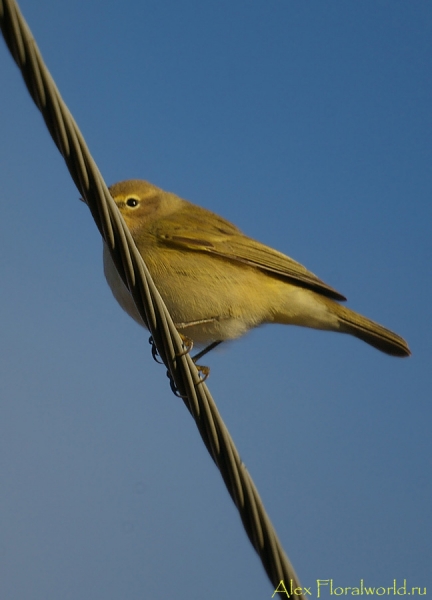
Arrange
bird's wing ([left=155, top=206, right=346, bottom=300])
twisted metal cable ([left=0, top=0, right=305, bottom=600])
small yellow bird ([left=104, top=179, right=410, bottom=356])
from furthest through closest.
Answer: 1. bird's wing ([left=155, top=206, right=346, bottom=300])
2. small yellow bird ([left=104, top=179, right=410, bottom=356])
3. twisted metal cable ([left=0, top=0, right=305, bottom=600])

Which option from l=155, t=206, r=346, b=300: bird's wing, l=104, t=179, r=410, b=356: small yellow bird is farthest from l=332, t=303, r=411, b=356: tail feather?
l=155, t=206, r=346, b=300: bird's wing

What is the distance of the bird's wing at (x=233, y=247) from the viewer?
18.0 feet

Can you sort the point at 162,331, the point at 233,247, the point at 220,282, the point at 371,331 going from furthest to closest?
the point at 371,331
the point at 233,247
the point at 220,282
the point at 162,331

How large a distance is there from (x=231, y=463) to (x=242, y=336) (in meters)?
2.74

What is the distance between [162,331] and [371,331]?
131 inches

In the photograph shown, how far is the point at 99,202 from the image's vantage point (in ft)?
8.30

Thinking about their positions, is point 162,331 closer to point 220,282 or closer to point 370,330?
point 220,282

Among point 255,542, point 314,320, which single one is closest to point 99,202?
point 255,542

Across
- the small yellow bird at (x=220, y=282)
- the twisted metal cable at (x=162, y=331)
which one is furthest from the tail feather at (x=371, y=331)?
the twisted metal cable at (x=162, y=331)

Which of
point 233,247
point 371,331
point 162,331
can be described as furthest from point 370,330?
point 162,331

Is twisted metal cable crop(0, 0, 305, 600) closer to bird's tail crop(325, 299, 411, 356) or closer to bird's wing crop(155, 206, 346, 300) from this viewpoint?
bird's wing crop(155, 206, 346, 300)

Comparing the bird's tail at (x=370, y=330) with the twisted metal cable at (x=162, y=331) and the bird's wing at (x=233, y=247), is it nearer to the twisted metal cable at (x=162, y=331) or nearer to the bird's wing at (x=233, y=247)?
the bird's wing at (x=233, y=247)

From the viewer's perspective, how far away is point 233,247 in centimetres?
564

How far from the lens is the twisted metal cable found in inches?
90.5
